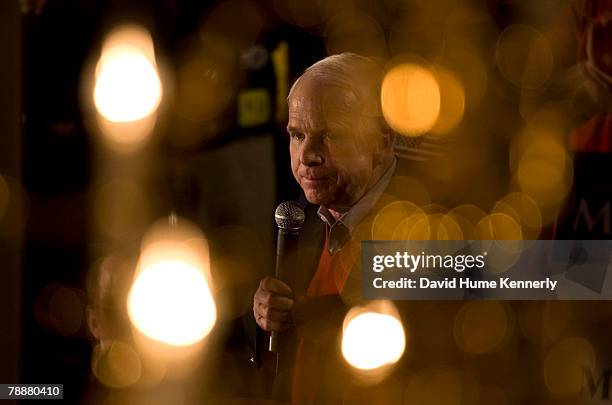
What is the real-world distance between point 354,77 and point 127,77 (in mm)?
478

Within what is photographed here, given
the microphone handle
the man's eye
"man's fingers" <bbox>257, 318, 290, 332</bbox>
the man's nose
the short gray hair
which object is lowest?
"man's fingers" <bbox>257, 318, 290, 332</bbox>

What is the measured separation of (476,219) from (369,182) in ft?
0.70

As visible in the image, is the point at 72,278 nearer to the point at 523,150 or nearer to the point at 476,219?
the point at 476,219

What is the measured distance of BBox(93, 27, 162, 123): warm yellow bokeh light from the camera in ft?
5.65

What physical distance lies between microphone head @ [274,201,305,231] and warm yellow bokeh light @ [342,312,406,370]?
22cm

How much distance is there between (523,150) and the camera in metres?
1.62

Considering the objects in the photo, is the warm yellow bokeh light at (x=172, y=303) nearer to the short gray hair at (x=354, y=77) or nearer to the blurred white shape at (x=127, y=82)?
the blurred white shape at (x=127, y=82)

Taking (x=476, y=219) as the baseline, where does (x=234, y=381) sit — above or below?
below

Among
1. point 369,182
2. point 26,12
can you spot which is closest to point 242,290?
point 369,182

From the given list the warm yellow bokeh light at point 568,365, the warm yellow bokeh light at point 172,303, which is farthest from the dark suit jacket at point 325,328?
the warm yellow bokeh light at point 568,365

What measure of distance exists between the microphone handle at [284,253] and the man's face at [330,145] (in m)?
0.10

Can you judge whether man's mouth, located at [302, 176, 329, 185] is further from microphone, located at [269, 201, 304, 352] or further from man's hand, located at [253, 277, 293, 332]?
man's hand, located at [253, 277, 293, 332]

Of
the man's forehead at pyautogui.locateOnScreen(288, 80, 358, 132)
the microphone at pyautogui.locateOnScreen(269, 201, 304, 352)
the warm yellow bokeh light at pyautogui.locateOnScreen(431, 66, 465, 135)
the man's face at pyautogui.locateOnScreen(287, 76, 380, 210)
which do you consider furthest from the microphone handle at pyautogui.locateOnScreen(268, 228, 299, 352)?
the warm yellow bokeh light at pyautogui.locateOnScreen(431, 66, 465, 135)

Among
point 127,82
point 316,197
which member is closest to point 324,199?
point 316,197
